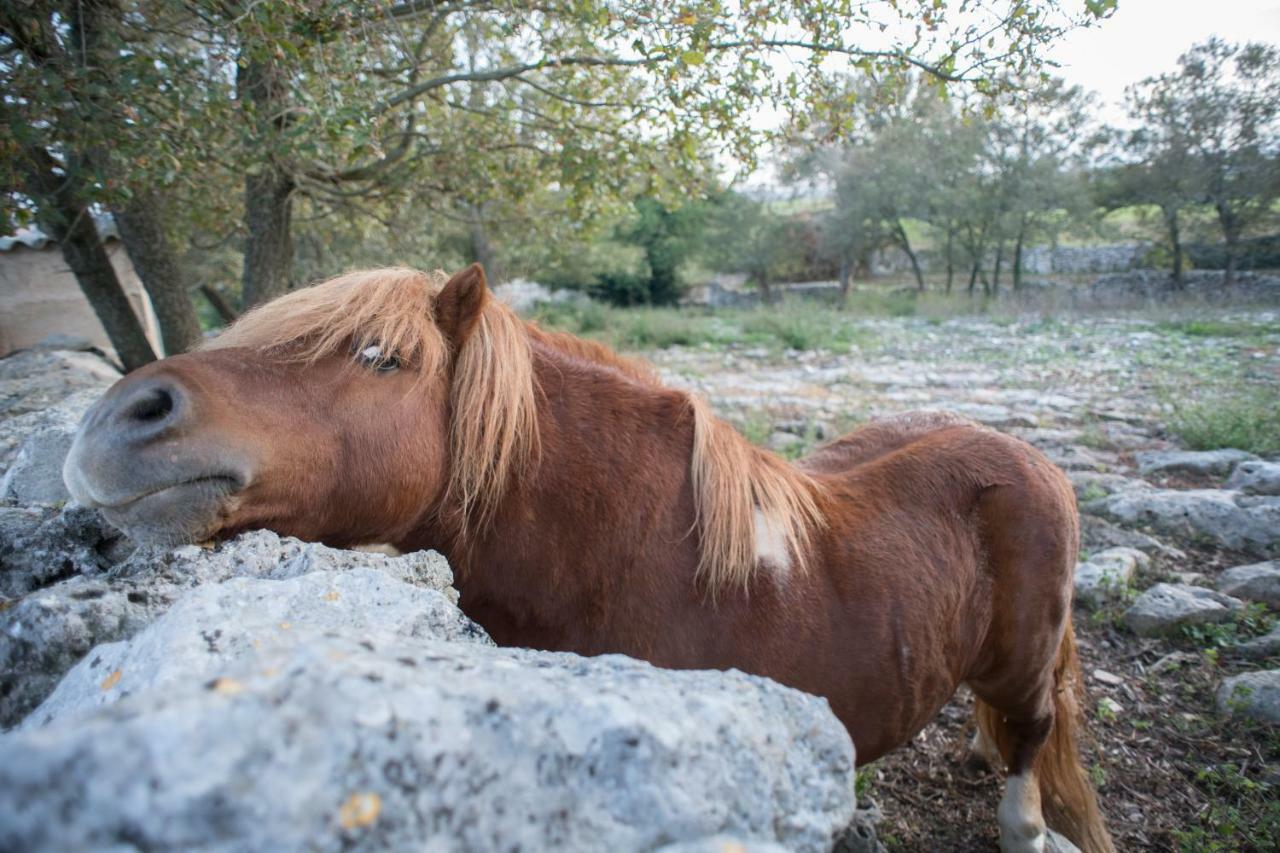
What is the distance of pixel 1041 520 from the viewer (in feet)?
8.27

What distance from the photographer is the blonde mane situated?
181cm

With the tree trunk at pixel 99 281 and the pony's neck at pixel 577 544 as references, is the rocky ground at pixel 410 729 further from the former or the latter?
the tree trunk at pixel 99 281

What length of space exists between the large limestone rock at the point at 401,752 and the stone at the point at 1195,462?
20.9 feet

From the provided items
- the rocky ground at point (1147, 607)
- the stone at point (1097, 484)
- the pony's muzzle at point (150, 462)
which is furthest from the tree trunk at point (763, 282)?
the pony's muzzle at point (150, 462)

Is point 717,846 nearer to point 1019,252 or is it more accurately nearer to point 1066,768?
point 1066,768

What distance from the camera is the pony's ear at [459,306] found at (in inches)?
75.9

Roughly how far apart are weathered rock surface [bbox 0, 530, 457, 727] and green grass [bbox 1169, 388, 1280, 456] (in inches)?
282

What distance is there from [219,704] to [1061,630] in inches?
117

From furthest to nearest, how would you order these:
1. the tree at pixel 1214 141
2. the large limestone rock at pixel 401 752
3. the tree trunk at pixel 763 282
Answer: the tree trunk at pixel 763 282
the tree at pixel 1214 141
the large limestone rock at pixel 401 752

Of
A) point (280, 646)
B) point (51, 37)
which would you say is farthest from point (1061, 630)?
point (51, 37)

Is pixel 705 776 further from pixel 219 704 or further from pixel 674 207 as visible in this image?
pixel 674 207

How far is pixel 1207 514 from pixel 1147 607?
1.42 metres

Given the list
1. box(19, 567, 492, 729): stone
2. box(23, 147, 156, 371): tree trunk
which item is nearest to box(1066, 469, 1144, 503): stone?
box(19, 567, 492, 729): stone

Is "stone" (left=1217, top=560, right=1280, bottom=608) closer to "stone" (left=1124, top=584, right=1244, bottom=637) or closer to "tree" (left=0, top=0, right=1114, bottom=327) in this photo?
"stone" (left=1124, top=584, right=1244, bottom=637)
